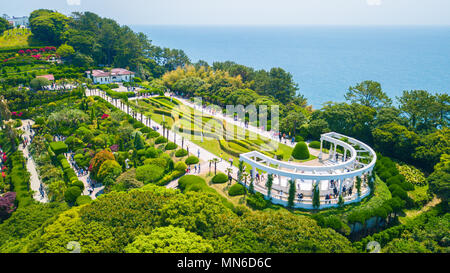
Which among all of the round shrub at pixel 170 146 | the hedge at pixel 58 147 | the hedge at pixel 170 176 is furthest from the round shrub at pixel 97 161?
the round shrub at pixel 170 146

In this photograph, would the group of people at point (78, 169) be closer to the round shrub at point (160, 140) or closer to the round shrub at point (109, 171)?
the round shrub at point (109, 171)

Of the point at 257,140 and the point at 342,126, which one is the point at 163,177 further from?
the point at 342,126

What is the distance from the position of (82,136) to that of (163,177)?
763 inches

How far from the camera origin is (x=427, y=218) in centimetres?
3056

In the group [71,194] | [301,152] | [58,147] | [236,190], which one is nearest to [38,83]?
[58,147]

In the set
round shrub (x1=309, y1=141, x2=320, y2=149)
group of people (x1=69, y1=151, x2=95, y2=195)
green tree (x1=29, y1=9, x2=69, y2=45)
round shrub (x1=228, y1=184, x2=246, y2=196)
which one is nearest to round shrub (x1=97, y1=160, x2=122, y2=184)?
group of people (x1=69, y1=151, x2=95, y2=195)

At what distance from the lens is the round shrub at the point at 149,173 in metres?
38.6

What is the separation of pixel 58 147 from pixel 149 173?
1714 centimetres

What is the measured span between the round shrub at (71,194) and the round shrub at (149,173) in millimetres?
6919

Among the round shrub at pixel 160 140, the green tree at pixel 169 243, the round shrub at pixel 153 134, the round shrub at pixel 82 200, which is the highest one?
the green tree at pixel 169 243

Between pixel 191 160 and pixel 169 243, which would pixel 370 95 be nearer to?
pixel 191 160

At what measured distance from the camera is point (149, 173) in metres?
39.2

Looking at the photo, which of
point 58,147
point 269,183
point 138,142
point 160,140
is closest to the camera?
point 269,183
